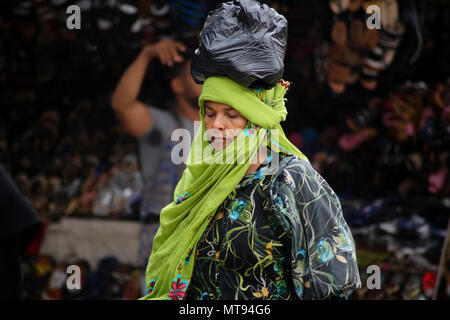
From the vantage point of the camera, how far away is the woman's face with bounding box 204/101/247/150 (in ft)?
8.27

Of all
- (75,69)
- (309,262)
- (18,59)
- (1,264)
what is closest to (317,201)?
(309,262)

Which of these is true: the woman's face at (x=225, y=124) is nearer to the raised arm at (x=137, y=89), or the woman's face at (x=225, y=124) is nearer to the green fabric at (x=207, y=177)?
the green fabric at (x=207, y=177)

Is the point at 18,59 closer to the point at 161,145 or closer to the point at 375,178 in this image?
the point at 161,145

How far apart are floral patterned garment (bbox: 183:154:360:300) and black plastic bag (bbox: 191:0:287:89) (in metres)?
0.34

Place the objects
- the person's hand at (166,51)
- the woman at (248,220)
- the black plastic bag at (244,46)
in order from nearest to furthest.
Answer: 1. the woman at (248,220)
2. the black plastic bag at (244,46)
3. the person's hand at (166,51)

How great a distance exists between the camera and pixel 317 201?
2387 millimetres

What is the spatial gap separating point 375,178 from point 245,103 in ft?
8.66

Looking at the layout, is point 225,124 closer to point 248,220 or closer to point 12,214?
point 248,220

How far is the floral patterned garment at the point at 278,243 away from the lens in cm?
231

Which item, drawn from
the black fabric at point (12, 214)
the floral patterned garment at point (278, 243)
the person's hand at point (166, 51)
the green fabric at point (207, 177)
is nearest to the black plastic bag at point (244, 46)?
the green fabric at point (207, 177)

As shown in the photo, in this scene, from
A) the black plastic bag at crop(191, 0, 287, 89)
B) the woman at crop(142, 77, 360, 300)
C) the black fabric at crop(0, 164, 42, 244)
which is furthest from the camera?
the black plastic bag at crop(191, 0, 287, 89)

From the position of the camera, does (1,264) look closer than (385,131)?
Yes

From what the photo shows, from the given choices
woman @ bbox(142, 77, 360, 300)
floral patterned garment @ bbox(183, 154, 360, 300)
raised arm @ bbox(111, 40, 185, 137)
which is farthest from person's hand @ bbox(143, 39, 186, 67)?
floral patterned garment @ bbox(183, 154, 360, 300)

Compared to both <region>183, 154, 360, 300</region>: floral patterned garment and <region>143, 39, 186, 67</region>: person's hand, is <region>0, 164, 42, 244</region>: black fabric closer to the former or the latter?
<region>183, 154, 360, 300</region>: floral patterned garment
